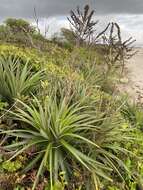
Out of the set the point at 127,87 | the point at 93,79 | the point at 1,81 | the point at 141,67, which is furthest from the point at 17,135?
the point at 141,67

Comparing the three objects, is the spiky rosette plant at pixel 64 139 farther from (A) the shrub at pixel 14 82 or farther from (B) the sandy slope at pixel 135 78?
(B) the sandy slope at pixel 135 78

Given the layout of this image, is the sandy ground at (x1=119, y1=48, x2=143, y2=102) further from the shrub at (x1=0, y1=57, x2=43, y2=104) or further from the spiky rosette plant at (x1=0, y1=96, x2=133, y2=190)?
the spiky rosette plant at (x1=0, y1=96, x2=133, y2=190)

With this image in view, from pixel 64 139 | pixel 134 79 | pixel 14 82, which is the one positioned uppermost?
pixel 14 82

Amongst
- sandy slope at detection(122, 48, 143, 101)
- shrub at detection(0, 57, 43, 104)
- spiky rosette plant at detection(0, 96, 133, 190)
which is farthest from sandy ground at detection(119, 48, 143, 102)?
spiky rosette plant at detection(0, 96, 133, 190)

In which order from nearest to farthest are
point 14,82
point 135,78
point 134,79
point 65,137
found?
point 65,137 < point 14,82 < point 134,79 < point 135,78

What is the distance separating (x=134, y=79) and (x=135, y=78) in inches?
9.4

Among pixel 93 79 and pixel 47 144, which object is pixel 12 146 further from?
pixel 93 79

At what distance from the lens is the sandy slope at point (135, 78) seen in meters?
13.1

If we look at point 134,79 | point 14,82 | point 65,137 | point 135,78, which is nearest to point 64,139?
point 65,137

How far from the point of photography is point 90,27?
604cm

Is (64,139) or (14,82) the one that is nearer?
(64,139)

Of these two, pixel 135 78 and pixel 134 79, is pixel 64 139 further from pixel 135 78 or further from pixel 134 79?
pixel 135 78

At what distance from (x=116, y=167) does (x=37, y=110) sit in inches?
53.6

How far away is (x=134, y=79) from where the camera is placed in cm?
1543
